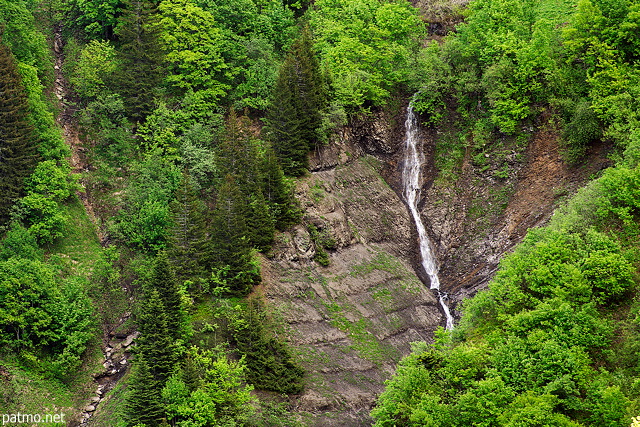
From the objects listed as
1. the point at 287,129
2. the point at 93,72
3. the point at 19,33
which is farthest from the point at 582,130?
the point at 19,33

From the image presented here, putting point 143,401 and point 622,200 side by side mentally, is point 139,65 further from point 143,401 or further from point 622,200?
point 622,200

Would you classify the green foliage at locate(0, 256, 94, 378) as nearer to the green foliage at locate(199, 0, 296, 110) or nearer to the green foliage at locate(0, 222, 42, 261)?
the green foliage at locate(0, 222, 42, 261)

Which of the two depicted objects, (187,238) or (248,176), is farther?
(248,176)

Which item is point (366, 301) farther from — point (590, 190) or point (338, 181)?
point (590, 190)

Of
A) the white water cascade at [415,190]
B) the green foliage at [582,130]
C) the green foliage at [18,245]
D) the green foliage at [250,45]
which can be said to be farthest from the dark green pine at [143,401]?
the green foliage at [582,130]

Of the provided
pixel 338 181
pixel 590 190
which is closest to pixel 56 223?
pixel 338 181

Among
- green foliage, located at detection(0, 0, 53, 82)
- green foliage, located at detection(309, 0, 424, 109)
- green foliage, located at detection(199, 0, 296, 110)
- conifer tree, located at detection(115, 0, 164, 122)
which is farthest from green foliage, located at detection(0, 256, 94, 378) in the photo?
green foliage, located at detection(309, 0, 424, 109)
